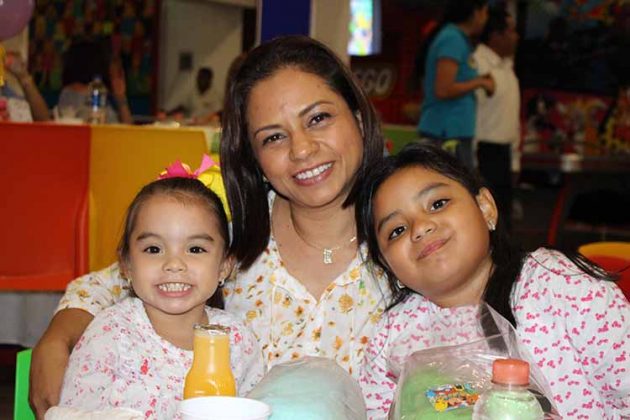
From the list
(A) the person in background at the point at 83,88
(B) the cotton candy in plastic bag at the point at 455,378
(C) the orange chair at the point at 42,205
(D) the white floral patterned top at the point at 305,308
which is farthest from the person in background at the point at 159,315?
(A) the person in background at the point at 83,88

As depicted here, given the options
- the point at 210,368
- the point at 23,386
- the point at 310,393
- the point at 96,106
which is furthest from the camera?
the point at 96,106

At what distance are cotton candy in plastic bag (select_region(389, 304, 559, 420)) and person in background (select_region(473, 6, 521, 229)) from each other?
15.5 feet

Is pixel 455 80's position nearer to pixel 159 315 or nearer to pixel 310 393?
pixel 159 315

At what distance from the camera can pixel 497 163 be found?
6.51 m

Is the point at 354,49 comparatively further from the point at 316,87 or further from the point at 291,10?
the point at 316,87

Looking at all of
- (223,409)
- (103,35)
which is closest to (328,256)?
(223,409)

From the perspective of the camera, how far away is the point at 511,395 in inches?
53.5

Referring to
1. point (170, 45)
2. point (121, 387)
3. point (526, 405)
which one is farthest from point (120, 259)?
point (170, 45)

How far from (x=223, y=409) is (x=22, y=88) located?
5.22 m

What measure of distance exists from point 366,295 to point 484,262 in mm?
378

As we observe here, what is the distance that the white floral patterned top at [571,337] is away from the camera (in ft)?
6.69

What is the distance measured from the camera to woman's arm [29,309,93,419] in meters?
Result: 2.07

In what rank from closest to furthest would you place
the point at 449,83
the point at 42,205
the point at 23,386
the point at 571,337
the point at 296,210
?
the point at 571,337
the point at 23,386
the point at 296,210
the point at 42,205
the point at 449,83

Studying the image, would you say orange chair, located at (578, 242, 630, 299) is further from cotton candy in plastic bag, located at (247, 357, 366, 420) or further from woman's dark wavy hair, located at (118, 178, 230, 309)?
woman's dark wavy hair, located at (118, 178, 230, 309)
